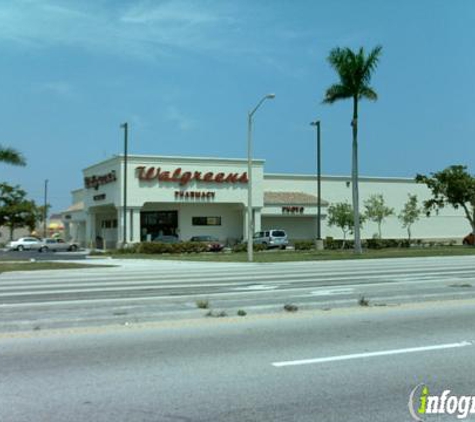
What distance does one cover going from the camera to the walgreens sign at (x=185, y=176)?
56156 mm

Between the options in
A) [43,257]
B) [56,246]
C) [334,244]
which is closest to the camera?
[43,257]

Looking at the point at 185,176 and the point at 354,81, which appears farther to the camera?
the point at 185,176

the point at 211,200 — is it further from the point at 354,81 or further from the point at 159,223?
the point at 354,81

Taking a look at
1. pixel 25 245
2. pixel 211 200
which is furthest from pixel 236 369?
pixel 25 245

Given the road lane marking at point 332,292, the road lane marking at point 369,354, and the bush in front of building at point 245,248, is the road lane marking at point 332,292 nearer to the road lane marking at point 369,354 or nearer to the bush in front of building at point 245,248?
the road lane marking at point 369,354

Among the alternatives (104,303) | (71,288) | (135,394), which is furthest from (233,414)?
(71,288)

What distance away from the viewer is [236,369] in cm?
739

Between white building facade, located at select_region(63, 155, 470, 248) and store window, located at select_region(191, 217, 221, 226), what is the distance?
0.28 feet

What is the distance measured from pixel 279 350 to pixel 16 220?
71.3 meters

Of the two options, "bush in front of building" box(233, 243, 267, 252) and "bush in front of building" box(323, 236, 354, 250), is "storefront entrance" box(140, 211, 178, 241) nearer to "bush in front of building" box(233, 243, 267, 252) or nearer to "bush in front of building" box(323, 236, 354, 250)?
"bush in front of building" box(233, 243, 267, 252)

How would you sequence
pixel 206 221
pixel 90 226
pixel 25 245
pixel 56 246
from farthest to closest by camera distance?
pixel 90 226, pixel 25 245, pixel 206 221, pixel 56 246

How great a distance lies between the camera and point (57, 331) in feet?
32.1

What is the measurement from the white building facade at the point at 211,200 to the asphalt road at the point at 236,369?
4490 centimetres

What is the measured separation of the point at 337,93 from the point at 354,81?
1279 mm
